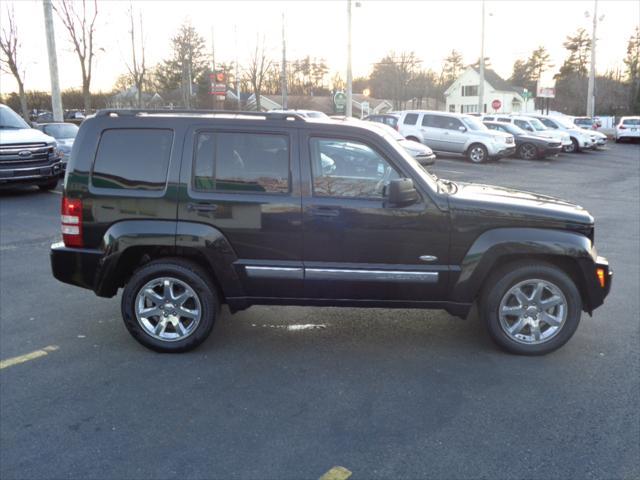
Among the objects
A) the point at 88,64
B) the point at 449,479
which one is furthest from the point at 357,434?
the point at 88,64

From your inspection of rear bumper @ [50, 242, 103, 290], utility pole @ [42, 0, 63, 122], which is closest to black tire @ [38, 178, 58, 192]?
utility pole @ [42, 0, 63, 122]

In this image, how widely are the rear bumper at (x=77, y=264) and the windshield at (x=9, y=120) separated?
10.3m

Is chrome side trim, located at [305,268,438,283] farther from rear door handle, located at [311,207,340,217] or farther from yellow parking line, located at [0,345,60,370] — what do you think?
yellow parking line, located at [0,345,60,370]

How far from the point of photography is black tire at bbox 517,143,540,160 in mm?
24578

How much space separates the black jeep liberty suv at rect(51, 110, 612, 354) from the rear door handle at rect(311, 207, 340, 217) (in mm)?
17

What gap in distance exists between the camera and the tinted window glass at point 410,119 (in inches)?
927

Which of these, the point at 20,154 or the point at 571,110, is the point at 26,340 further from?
the point at 571,110

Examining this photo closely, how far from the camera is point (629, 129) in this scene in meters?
35.8

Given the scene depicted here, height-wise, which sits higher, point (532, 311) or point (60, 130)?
point (60, 130)

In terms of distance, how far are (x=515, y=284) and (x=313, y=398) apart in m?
1.85

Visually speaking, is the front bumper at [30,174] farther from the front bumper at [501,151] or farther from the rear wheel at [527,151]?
the rear wheel at [527,151]

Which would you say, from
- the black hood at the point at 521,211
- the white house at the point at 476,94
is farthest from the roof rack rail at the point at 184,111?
the white house at the point at 476,94

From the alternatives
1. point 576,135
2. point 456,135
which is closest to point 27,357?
point 456,135

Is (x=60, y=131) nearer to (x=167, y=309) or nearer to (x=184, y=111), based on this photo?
(x=184, y=111)
